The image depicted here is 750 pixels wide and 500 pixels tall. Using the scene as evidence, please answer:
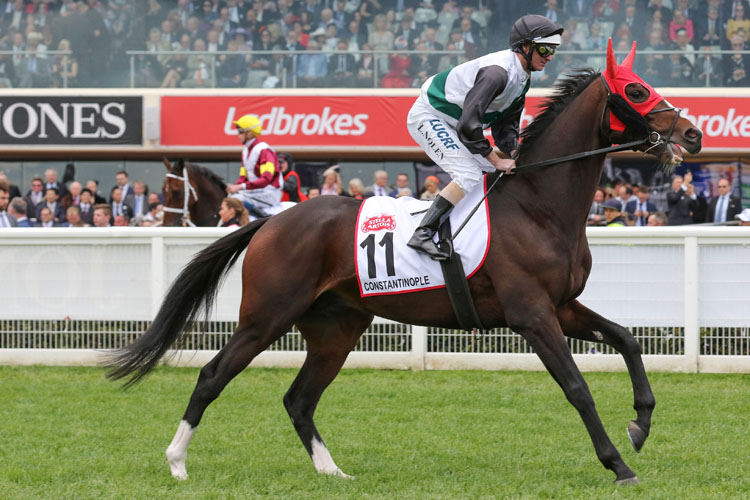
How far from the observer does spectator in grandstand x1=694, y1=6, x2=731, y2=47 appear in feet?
51.7

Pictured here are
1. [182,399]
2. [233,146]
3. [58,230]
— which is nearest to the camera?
[182,399]

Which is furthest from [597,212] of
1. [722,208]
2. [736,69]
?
[736,69]

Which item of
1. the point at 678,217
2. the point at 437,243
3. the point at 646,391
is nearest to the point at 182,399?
the point at 437,243

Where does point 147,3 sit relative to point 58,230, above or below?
above

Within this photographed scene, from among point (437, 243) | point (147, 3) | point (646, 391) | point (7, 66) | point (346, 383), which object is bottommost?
point (346, 383)

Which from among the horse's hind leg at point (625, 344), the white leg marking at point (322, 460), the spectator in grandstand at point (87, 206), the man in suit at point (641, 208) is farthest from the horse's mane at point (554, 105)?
the spectator in grandstand at point (87, 206)

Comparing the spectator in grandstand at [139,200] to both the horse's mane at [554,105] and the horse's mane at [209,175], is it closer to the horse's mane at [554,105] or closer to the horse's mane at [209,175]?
the horse's mane at [209,175]

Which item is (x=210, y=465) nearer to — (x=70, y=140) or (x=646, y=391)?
(x=646, y=391)

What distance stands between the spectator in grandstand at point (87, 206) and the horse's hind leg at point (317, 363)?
9.63m

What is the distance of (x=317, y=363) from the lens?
498cm

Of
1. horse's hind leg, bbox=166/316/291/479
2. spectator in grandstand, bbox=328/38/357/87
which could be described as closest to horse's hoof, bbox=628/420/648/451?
horse's hind leg, bbox=166/316/291/479

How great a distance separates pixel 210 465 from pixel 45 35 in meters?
13.5

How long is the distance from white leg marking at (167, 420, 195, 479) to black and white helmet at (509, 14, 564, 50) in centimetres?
233

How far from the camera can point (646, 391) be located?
4.55 meters
